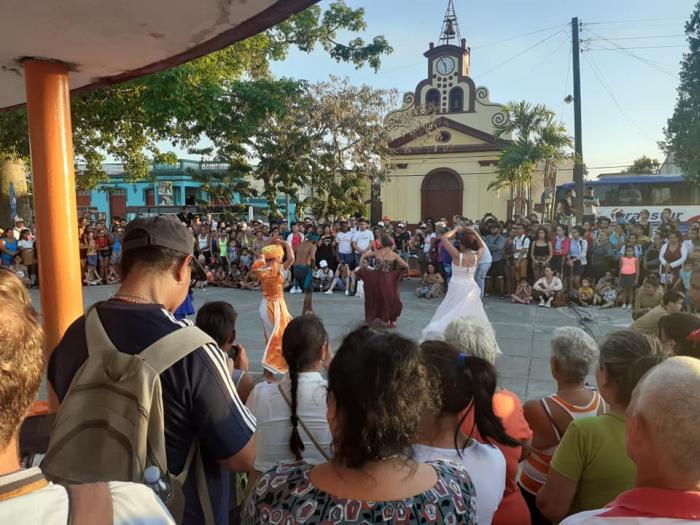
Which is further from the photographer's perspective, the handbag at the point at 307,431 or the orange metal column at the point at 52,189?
the orange metal column at the point at 52,189

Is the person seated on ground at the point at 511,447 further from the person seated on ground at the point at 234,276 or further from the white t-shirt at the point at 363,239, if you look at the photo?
the person seated on ground at the point at 234,276

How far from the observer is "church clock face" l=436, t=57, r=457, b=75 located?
34781 millimetres

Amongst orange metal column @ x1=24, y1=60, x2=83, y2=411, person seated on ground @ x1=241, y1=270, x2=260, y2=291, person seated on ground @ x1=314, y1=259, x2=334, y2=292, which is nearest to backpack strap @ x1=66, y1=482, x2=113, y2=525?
orange metal column @ x1=24, y1=60, x2=83, y2=411

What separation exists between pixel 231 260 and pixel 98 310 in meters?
13.6

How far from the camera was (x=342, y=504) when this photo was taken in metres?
1.32

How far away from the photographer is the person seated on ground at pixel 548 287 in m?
11.0

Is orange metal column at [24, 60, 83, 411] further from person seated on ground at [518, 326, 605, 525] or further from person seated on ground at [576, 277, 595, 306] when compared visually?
person seated on ground at [576, 277, 595, 306]

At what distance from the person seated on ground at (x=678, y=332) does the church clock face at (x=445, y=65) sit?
112ft

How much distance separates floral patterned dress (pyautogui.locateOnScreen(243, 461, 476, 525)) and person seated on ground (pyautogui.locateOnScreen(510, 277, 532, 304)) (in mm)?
10448

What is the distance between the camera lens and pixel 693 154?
65.6 feet

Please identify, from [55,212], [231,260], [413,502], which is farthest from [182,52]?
[231,260]

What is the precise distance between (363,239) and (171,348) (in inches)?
493

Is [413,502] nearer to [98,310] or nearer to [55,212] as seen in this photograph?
[98,310]

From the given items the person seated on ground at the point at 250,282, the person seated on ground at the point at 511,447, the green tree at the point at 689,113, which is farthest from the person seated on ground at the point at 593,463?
the green tree at the point at 689,113
